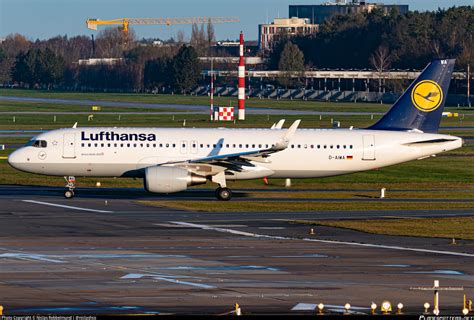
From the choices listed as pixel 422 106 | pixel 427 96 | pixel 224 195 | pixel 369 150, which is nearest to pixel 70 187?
pixel 224 195

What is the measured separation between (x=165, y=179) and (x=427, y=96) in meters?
16.4

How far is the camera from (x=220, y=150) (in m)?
58.8

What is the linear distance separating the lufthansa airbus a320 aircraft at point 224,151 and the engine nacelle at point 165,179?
2.0 inches

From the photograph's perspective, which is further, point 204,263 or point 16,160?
point 16,160

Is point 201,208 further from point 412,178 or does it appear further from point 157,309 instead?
point 157,309

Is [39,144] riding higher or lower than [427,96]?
lower

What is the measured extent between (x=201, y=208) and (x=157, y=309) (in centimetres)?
2595

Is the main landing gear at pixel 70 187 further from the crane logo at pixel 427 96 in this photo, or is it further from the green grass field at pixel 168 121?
the green grass field at pixel 168 121

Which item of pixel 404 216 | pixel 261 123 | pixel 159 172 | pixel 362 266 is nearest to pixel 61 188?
pixel 159 172

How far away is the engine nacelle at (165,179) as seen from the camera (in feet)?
181

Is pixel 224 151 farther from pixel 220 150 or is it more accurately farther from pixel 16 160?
pixel 16 160

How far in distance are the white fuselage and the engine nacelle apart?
8.17 feet

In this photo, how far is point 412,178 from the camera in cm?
→ 7106

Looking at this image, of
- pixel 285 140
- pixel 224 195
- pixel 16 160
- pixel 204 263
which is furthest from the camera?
pixel 16 160
